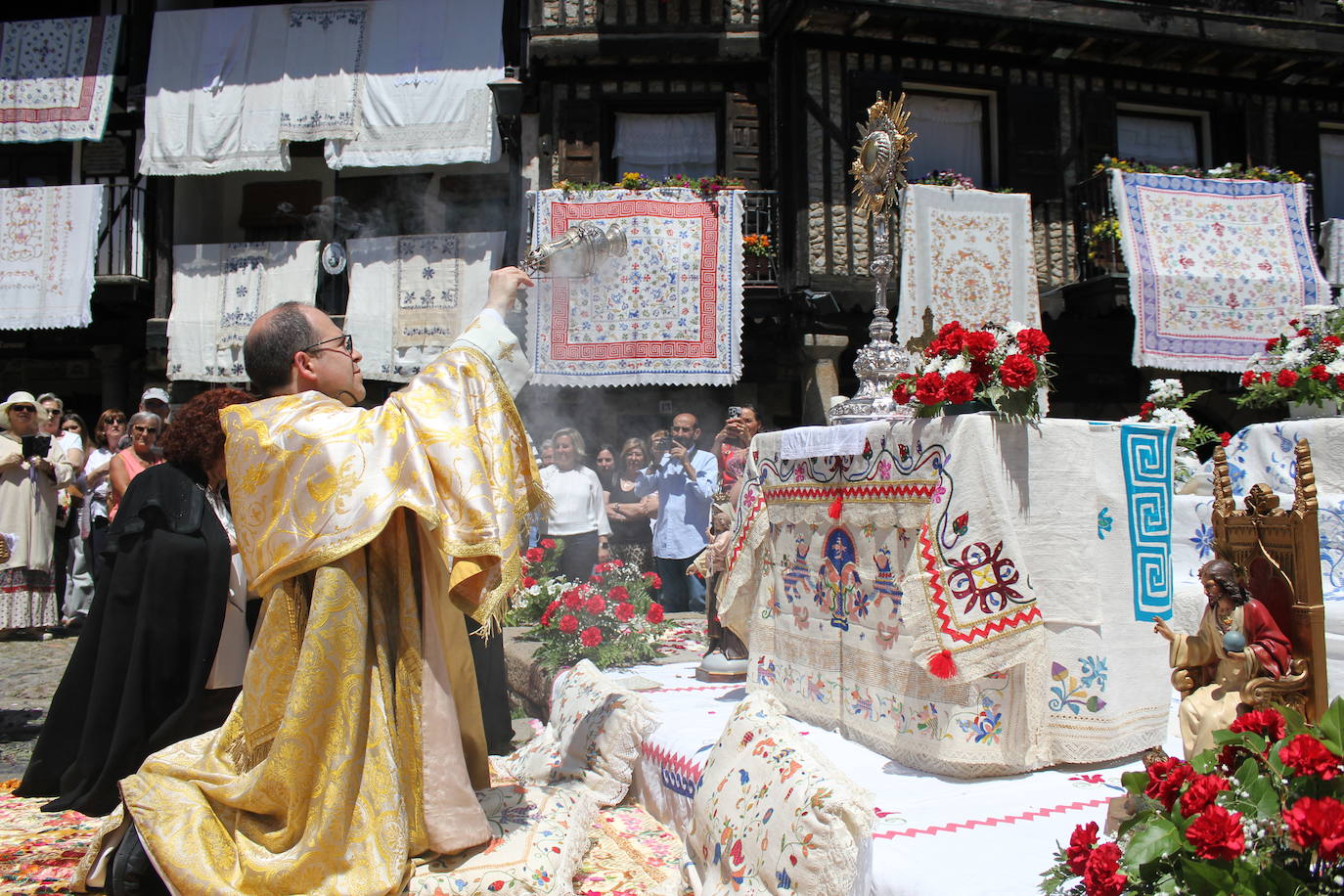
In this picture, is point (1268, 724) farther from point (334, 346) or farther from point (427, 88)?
point (427, 88)

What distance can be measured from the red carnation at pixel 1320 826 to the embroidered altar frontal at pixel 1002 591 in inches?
59.4

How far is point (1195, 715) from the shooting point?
2.43 m

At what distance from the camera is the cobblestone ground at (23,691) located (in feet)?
15.7

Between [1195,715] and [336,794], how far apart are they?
2115mm

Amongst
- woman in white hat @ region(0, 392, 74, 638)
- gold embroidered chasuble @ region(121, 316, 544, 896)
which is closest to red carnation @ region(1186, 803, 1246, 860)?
gold embroidered chasuble @ region(121, 316, 544, 896)

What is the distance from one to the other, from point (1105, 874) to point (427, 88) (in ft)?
36.1

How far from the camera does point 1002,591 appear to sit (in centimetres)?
300

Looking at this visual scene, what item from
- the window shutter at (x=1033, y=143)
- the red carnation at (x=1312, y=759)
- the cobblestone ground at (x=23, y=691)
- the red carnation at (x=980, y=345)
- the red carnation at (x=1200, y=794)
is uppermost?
the window shutter at (x=1033, y=143)

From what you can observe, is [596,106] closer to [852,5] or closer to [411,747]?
[852,5]

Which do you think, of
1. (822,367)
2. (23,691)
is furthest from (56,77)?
(822,367)

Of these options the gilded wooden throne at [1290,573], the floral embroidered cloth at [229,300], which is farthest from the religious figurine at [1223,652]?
the floral embroidered cloth at [229,300]

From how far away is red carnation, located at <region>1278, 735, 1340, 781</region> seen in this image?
1491 millimetres

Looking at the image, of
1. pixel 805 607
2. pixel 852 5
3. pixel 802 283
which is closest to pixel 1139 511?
pixel 805 607

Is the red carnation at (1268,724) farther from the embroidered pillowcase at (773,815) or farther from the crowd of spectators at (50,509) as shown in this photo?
the crowd of spectators at (50,509)
